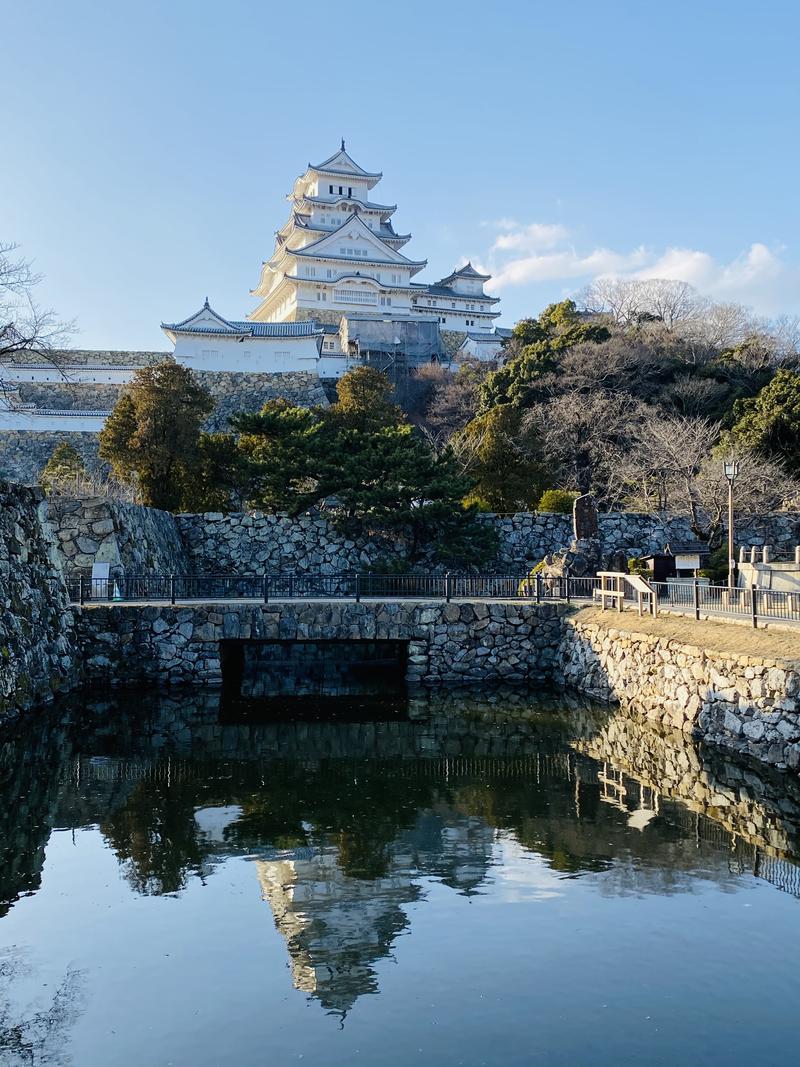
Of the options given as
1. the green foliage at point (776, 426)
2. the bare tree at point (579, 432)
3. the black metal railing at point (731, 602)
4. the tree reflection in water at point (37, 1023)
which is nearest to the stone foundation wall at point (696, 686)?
the black metal railing at point (731, 602)

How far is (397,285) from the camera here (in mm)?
64438

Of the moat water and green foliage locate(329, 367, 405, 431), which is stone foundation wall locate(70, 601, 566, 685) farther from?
green foliage locate(329, 367, 405, 431)

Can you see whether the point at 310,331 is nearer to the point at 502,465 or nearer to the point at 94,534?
the point at 502,465

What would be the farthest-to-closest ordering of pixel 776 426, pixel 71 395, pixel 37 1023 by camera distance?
1. pixel 71 395
2. pixel 776 426
3. pixel 37 1023

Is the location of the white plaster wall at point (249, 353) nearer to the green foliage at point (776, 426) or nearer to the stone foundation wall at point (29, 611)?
the green foliage at point (776, 426)

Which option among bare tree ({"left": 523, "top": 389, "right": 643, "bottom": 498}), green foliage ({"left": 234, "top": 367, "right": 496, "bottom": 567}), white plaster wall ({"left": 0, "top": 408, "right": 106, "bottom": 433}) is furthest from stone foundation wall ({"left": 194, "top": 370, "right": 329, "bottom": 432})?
green foliage ({"left": 234, "top": 367, "right": 496, "bottom": 567})

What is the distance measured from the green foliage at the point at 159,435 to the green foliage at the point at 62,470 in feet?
6.42

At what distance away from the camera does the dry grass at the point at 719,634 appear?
13.0 m

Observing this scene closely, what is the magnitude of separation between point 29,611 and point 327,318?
4559 centimetres

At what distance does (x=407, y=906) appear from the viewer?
26.9 feet

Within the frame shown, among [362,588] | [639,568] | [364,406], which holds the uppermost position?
[364,406]

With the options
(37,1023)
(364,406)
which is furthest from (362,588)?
(37,1023)

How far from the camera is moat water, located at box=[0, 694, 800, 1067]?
6.02m

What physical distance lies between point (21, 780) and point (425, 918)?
23.2 ft
